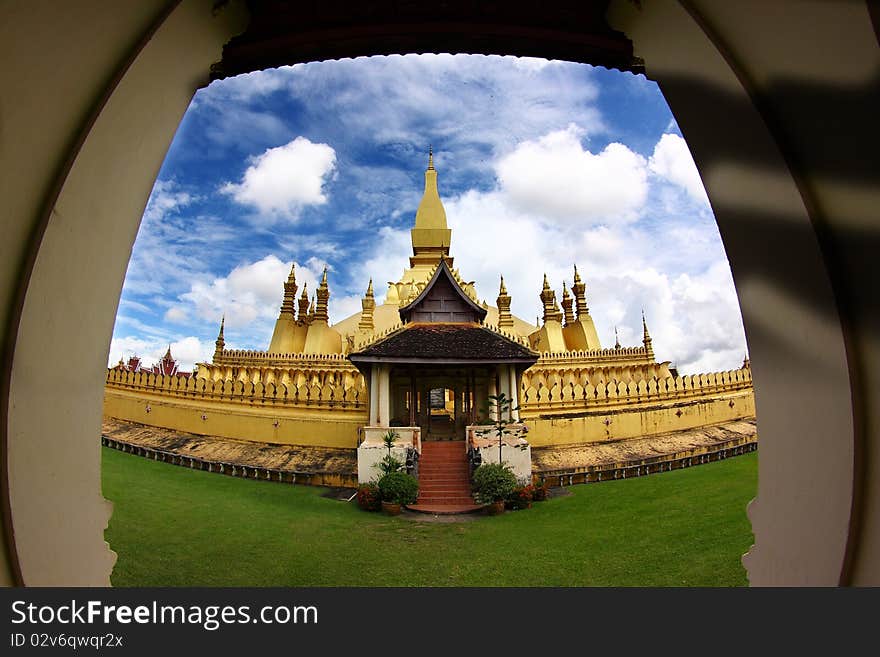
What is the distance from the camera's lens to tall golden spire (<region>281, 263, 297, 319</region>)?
101 feet

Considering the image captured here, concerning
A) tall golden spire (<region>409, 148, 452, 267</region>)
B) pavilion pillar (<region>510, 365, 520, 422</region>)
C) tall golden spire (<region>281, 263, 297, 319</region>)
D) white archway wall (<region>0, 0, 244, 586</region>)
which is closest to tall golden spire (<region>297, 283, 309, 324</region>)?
tall golden spire (<region>281, 263, 297, 319</region>)

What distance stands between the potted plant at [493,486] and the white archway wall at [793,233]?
378 inches

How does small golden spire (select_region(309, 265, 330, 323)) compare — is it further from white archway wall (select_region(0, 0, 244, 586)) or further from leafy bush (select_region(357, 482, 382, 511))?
white archway wall (select_region(0, 0, 244, 586))

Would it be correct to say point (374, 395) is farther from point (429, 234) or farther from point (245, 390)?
point (429, 234)

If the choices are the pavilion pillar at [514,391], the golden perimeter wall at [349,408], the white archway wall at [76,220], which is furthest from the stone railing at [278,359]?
the white archway wall at [76,220]

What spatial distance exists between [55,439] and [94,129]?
1465mm

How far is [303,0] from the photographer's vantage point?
Result: 261 cm

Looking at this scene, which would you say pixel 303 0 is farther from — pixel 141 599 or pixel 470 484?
pixel 470 484

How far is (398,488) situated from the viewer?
11.7 meters

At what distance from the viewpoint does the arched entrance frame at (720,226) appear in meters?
1.76

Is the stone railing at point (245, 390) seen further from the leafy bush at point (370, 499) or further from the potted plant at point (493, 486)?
the potted plant at point (493, 486)

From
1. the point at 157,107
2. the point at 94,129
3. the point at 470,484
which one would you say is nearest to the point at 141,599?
the point at 94,129

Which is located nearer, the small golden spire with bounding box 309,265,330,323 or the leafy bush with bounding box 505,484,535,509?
the leafy bush with bounding box 505,484,535,509

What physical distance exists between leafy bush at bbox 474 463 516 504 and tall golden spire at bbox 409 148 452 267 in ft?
82.7
